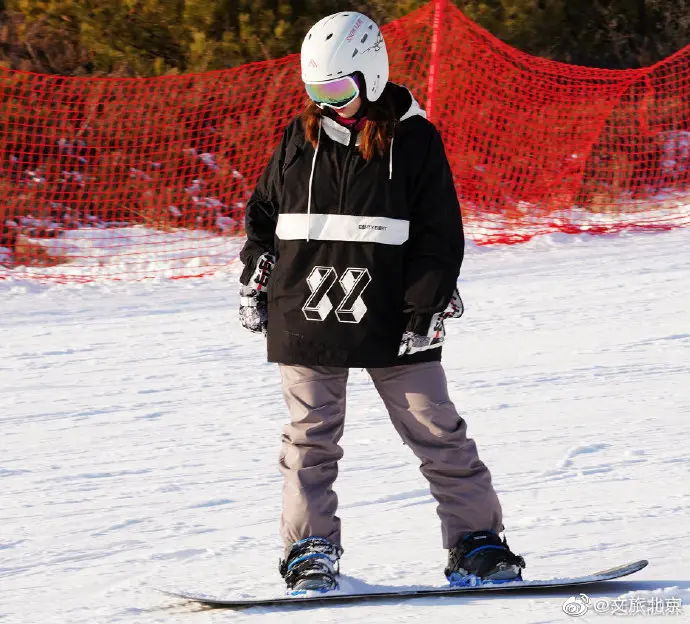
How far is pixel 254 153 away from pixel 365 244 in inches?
314

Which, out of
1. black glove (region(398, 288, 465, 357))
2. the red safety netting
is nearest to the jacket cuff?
black glove (region(398, 288, 465, 357))

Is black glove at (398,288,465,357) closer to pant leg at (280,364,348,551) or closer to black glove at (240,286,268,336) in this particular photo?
pant leg at (280,364,348,551)

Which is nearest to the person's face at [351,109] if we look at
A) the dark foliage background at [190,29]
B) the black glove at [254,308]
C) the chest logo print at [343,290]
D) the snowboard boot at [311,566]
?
the chest logo print at [343,290]

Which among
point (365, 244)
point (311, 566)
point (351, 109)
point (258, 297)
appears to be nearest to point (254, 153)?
point (258, 297)

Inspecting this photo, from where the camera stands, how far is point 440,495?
3215mm

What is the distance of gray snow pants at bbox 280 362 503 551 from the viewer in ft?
10.3

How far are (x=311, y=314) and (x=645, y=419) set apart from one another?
2.32 meters

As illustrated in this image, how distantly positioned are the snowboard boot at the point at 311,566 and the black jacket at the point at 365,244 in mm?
461

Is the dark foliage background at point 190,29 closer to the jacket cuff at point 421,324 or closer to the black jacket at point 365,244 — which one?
the black jacket at point 365,244

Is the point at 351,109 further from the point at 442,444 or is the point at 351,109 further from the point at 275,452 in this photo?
the point at 275,452

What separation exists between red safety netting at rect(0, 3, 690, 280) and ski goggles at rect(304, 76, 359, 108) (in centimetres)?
648

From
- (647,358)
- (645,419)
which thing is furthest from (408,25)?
(645,419)

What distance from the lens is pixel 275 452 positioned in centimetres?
482

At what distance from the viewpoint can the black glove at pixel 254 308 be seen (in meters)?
3.25
